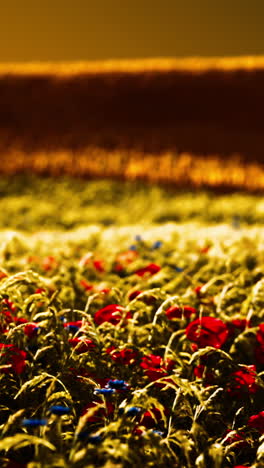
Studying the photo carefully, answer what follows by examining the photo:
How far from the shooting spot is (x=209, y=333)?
2.60 metres

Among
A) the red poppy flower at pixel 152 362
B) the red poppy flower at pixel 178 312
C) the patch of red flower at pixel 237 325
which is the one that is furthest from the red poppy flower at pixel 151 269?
the red poppy flower at pixel 152 362

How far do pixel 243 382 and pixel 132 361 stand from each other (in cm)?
53

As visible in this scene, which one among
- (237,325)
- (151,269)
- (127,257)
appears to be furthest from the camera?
(127,257)

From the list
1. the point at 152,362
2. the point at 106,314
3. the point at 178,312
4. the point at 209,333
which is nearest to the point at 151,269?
the point at 178,312

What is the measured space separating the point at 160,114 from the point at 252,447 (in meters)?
22.4

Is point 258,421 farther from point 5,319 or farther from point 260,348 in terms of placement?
point 5,319

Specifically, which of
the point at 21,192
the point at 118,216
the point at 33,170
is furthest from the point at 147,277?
the point at 33,170

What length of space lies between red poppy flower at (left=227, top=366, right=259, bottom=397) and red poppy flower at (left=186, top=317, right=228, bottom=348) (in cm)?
18

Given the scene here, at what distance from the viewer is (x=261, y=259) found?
452 cm

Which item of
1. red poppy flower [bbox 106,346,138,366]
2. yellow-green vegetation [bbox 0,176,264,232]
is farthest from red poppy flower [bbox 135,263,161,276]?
yellow-green vegetation [bbox 0,176,264,232]

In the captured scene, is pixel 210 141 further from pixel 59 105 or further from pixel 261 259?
pixel 261 259

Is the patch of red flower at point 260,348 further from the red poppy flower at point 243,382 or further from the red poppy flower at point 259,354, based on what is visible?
the red poppy flower at point 243,382

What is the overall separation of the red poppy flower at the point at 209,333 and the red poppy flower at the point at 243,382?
18 centimetres

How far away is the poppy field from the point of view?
182cm
